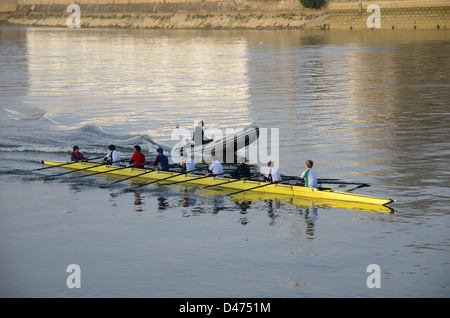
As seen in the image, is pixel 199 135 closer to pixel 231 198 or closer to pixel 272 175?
pixel 231 198

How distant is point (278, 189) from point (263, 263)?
684 centimetres

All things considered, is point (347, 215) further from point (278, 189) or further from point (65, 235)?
point (65, 235)

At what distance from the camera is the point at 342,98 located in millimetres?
53188

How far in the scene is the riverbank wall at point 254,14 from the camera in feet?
370

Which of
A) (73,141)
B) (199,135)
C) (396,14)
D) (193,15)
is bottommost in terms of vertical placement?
(73,141)

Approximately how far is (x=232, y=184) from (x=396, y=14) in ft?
318

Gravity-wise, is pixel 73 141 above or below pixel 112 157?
below

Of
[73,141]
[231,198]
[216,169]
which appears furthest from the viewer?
[73,141]

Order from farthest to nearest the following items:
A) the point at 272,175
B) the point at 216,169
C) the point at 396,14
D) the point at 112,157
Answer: the point at 396,14 → the point at 112,157 → the point at 216,169 → the point at 272,175

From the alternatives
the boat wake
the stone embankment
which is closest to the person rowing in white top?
the boat wake

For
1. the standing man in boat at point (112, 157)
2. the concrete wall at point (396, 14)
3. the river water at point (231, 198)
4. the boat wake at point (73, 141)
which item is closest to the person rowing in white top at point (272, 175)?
the river water at point (231, 198)

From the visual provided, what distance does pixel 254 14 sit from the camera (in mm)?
146875

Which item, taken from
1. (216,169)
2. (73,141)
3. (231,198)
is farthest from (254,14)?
(231,198)

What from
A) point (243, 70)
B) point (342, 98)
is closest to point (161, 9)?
point (243, 70)
